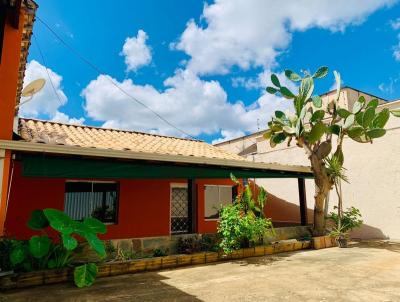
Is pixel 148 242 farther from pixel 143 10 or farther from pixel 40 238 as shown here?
pixel 143 10

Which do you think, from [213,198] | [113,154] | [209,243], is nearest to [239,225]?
[209,243]

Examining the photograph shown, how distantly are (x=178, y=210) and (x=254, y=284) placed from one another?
704 centimetres

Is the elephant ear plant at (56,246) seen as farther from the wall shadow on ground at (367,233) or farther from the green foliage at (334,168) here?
the wall shadow on ground at (367,233)

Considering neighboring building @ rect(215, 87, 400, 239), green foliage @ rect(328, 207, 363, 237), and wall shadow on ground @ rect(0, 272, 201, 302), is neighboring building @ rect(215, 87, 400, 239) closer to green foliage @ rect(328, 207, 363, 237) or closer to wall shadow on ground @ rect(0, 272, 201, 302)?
green foliage @ rect(328, 207, 363, 237)

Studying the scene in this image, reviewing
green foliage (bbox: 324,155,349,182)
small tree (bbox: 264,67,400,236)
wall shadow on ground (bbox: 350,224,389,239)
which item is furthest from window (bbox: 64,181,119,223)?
wall shadow on ground (bbox: 350,224,389,239)

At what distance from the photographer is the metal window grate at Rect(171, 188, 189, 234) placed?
1216 cm

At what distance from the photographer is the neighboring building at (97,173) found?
5918 mm

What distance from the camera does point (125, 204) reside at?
34.1ft

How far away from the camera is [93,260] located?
21.6 ft

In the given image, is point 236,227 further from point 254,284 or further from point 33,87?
point 33,87

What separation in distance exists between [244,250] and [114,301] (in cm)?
450

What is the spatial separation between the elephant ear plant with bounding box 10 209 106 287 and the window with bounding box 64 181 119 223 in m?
3.77

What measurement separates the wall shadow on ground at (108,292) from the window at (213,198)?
7.11 metres

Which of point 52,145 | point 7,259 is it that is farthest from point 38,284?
point 52,145
